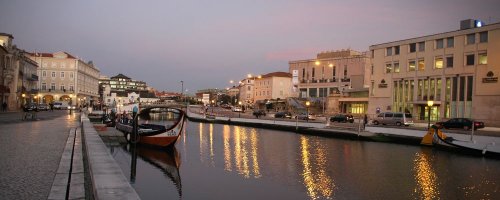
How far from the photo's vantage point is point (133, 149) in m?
26.5

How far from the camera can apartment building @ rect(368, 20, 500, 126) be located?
4809 centimetres

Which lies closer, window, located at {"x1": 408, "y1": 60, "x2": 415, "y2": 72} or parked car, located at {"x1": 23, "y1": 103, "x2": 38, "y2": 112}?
parked car, located at {"x1": 23, "y1": 103, "x2": 38, "y2": 112}

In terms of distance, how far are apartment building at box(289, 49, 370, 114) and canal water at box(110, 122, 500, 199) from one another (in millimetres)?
50451

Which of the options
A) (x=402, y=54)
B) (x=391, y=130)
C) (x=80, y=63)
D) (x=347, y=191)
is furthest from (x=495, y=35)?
(x=80, y=63)

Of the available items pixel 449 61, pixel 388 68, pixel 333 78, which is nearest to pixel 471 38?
pixel 449 61

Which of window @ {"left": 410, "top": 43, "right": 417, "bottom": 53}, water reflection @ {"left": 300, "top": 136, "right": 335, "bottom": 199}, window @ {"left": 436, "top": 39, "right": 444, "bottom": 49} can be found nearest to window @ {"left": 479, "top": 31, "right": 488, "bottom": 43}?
window @ {"left": 436, "top": 39, "right": 444, "bottom": 49}

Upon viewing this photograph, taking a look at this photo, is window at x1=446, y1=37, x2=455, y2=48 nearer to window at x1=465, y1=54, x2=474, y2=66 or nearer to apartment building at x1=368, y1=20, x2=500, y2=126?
apartment building at x1=368, y1=20, x2=500, y2=126

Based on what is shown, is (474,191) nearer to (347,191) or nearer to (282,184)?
(347,191)

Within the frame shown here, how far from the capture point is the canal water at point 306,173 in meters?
14.7

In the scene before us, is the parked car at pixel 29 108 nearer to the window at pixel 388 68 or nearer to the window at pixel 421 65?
the window at pixel 388 68

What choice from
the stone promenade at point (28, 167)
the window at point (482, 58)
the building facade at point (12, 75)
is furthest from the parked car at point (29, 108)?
the window at point (482, 58)

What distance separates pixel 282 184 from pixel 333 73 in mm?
84285

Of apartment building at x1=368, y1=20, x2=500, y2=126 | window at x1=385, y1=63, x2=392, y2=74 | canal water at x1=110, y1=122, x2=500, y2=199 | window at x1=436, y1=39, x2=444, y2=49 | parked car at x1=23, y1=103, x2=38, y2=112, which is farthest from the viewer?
window at x1=385, y1=63, x2=392, y2=74

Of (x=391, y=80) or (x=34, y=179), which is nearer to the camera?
(x=34, y=179)
